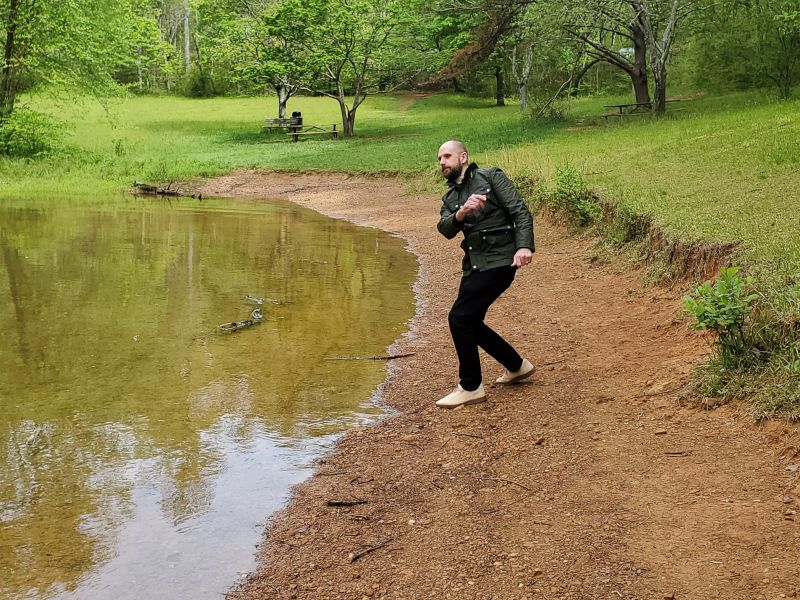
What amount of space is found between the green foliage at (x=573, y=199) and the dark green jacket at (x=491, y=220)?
7412 mm

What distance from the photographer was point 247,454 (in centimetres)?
594

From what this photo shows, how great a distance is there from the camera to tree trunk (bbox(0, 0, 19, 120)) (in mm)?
28672

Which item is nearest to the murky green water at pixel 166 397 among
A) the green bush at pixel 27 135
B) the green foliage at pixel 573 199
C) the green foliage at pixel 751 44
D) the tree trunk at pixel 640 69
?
the green foliage at pixel 573 199

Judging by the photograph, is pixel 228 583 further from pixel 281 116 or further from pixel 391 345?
pixel 281 116

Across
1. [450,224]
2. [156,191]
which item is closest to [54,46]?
[156,191]

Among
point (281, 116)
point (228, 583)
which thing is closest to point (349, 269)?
point (228, 583)

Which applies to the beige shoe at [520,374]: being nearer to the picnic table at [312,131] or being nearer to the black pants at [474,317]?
the black pants at [474,317]

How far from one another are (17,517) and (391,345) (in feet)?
14.5

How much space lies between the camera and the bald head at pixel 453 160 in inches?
240

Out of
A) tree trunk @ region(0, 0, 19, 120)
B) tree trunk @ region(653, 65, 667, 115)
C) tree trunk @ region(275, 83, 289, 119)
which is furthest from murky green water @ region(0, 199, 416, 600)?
tree trunk @ region(275, 83, 289, 119)

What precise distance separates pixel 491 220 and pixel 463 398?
1.40m

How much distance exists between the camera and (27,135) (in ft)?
Answer: 96.6

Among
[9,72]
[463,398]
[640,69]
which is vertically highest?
[9,72]

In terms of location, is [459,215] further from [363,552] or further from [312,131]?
[312,131]
